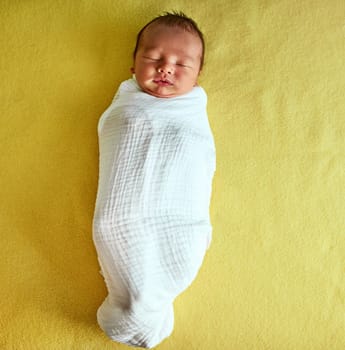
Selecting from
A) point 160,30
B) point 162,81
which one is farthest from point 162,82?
point 160,30

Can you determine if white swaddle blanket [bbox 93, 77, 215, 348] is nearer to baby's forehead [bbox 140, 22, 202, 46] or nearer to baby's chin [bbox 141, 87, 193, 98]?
baby's chin [bbox 141, 87, 193, 98]

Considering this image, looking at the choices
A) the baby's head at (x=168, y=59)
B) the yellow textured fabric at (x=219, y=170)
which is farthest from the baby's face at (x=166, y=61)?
the yellow textured fabric at (x=219, y=170)

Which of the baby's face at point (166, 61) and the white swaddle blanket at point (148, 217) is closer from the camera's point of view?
the white swaddle blanket at point (148, 217)

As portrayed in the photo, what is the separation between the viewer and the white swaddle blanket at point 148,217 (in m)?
1.09

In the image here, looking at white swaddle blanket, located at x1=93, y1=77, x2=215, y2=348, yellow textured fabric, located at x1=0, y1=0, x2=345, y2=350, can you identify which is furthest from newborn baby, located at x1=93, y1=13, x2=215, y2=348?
yellow textured fabric, located at x1=0, y1=0, x2=345, y2=350

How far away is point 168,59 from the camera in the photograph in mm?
1189

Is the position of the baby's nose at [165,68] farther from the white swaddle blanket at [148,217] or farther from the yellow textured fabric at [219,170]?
the yellow textured fabric at [219,170]

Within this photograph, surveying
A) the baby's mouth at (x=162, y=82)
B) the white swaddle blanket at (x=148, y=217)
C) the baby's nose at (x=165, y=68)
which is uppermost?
the baby's nose at (x=165, y=68)

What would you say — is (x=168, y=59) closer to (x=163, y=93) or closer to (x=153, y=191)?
(x=163, y=93)

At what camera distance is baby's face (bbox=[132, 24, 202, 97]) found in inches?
47.0

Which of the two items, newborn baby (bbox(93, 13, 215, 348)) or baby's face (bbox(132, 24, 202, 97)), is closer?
newborn baby (bbox(93, 13, 215, 348))

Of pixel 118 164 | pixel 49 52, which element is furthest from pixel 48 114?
pixel 118 164

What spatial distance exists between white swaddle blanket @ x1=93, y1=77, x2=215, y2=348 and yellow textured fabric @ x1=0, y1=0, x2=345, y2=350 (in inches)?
4.5

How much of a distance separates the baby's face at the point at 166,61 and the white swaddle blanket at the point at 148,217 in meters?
0.06
